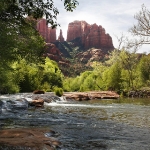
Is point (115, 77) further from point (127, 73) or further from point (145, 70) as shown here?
point (145, 70)

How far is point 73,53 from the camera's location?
655ft

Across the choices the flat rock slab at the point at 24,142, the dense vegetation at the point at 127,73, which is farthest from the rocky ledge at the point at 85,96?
the flat rock slab at the point at 24,142

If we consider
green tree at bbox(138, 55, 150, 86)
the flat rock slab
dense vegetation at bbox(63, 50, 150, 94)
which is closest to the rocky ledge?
dense vegetation at bbox(63, 50, 150, 94)

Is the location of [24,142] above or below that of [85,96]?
above

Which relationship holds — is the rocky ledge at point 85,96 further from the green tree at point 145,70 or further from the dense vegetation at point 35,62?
the green tree at point 145,70

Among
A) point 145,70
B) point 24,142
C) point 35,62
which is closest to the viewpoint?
point 24,142

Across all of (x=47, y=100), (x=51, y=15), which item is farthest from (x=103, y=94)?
(x=51, y=15)

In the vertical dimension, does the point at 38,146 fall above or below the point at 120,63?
below

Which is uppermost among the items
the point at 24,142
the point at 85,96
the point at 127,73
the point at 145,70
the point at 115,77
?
the point at 145,70

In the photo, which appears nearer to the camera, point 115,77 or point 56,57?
point 115,77

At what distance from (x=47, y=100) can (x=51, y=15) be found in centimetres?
2370

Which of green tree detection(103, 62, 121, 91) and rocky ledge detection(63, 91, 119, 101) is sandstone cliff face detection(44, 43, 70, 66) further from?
rocky ledge detection(63, 91, 119, 101)

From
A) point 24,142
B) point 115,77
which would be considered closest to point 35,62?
point 24,142

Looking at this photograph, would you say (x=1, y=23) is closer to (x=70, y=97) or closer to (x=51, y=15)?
(x=51, y=15)
